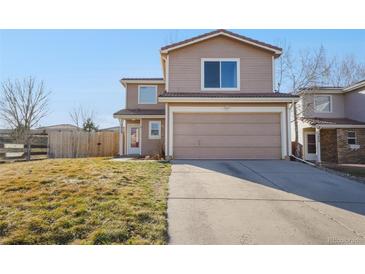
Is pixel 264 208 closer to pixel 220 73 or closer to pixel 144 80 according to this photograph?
pixel 220 73

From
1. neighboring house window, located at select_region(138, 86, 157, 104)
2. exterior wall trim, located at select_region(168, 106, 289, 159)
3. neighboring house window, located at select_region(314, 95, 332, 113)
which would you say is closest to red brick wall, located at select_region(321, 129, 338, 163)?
neighboring house window, located at select_region(314, 95, 332, 113)

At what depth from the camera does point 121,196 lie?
221 inches

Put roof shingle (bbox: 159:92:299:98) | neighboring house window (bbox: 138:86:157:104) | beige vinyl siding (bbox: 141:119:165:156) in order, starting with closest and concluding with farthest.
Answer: roof shingle (bbox: 159:92:299:98), beige vinyl siding (bbox: 141:119:165:156), neighboring house window (bbox: 138:86:157:104)

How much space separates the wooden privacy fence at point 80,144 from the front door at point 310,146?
48.9 feet

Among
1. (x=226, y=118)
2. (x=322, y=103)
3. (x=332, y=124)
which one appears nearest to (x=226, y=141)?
(x=226, y=118)

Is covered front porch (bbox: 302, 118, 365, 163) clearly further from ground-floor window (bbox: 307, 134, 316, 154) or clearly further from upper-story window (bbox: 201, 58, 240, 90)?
upper-story window (bbox: 201, 58, 240, 90)

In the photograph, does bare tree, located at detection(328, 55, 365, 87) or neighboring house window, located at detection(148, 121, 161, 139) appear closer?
neighboring house window, located at detection(148, 121, 161, 139)

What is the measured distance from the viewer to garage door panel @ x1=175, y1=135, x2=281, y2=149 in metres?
12.0

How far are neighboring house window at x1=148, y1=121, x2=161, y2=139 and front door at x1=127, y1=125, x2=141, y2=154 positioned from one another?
1.12 meters

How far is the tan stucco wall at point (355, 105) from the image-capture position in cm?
1827

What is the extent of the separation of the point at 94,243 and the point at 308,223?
364 cm

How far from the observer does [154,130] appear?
56.7 feet

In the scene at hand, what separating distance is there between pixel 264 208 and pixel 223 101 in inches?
295

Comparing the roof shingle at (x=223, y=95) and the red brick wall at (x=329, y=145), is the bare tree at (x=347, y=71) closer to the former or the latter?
the red brick wall at (x=329, y=145)
